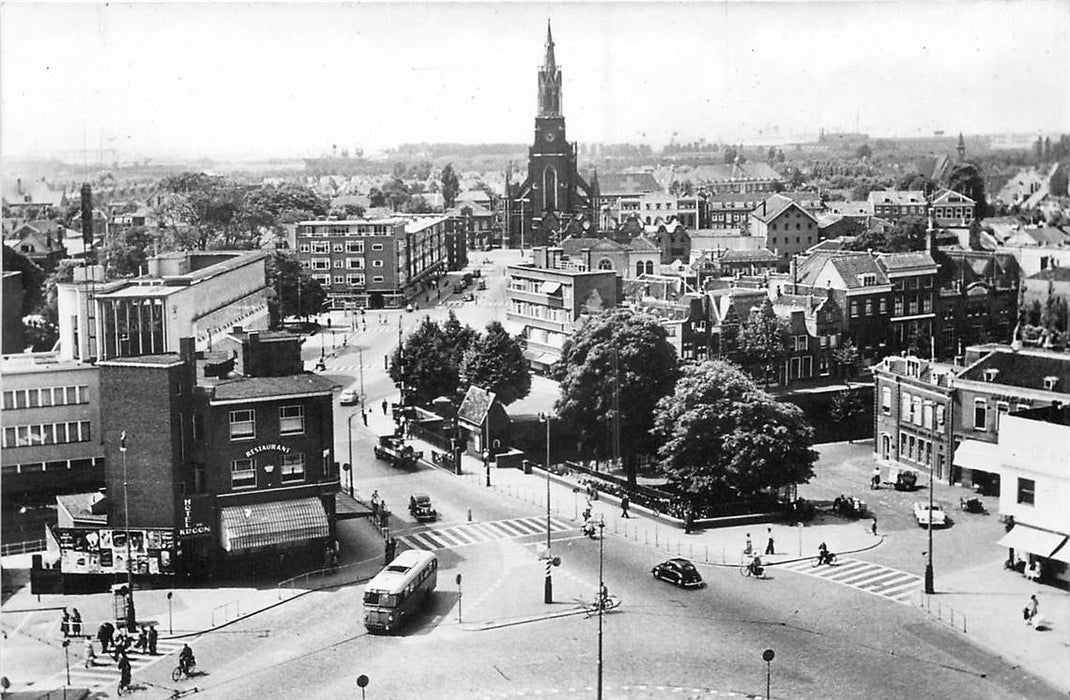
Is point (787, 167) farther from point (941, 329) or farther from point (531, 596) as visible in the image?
point (531, 596)

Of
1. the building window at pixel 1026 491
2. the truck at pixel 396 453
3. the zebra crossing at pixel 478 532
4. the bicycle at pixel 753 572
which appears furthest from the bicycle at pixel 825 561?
the truck at pixel 396 453

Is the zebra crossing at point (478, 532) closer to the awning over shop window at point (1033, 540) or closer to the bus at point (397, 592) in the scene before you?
the bus at point (397, 592)

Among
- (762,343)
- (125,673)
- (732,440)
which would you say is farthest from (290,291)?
(125,673)

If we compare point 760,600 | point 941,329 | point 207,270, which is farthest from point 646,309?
point 760,600

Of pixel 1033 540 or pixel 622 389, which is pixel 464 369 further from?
pixel 1033 540

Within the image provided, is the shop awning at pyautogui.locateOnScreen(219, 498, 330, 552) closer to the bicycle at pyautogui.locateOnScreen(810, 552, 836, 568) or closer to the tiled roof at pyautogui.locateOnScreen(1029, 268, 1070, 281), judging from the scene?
the bicycle at pyautogui.locateOnScreen(810, 552, 836, 568)

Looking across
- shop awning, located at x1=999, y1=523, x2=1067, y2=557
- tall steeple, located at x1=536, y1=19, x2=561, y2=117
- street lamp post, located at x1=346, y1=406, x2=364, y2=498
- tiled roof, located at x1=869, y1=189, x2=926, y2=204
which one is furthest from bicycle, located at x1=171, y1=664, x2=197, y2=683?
tiled roof, located at x1=869, y1=189, x2=926, y2=204
